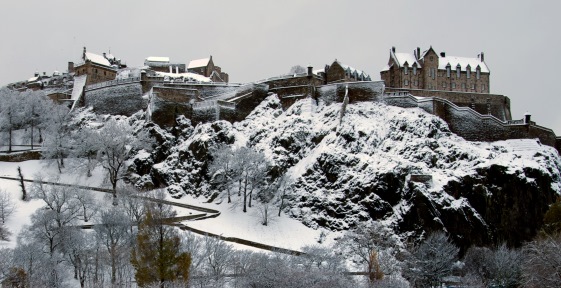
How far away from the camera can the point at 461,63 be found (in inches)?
3393

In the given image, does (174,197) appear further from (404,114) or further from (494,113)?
(494,113)

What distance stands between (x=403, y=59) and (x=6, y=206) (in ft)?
176

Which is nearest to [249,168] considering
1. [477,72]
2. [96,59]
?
[477,72]

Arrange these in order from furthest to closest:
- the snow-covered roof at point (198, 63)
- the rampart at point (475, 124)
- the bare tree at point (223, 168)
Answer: the snow-covered roof at point (198, 63) → the rampart at point (475, 124) → the bare tree at point (223, 168)

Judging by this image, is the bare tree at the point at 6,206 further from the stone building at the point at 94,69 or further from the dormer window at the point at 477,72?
the dormer window at the point at 477,72

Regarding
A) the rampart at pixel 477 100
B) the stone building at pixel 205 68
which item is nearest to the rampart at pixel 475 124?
the rampart at pixel 477 100

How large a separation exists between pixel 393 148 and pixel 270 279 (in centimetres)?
2974

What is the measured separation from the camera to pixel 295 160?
66938mm

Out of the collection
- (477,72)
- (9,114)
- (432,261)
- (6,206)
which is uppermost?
(477,72)

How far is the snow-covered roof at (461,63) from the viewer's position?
3351 inches

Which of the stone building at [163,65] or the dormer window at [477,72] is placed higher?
the stone building at [163,65]

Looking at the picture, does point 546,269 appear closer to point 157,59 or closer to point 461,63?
point 461,63

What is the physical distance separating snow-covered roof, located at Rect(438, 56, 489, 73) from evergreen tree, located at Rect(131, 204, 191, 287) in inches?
2333

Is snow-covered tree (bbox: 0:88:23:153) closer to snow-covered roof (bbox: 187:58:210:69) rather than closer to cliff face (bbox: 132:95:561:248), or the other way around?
cliff face (bbox: 132:95:561:248)
